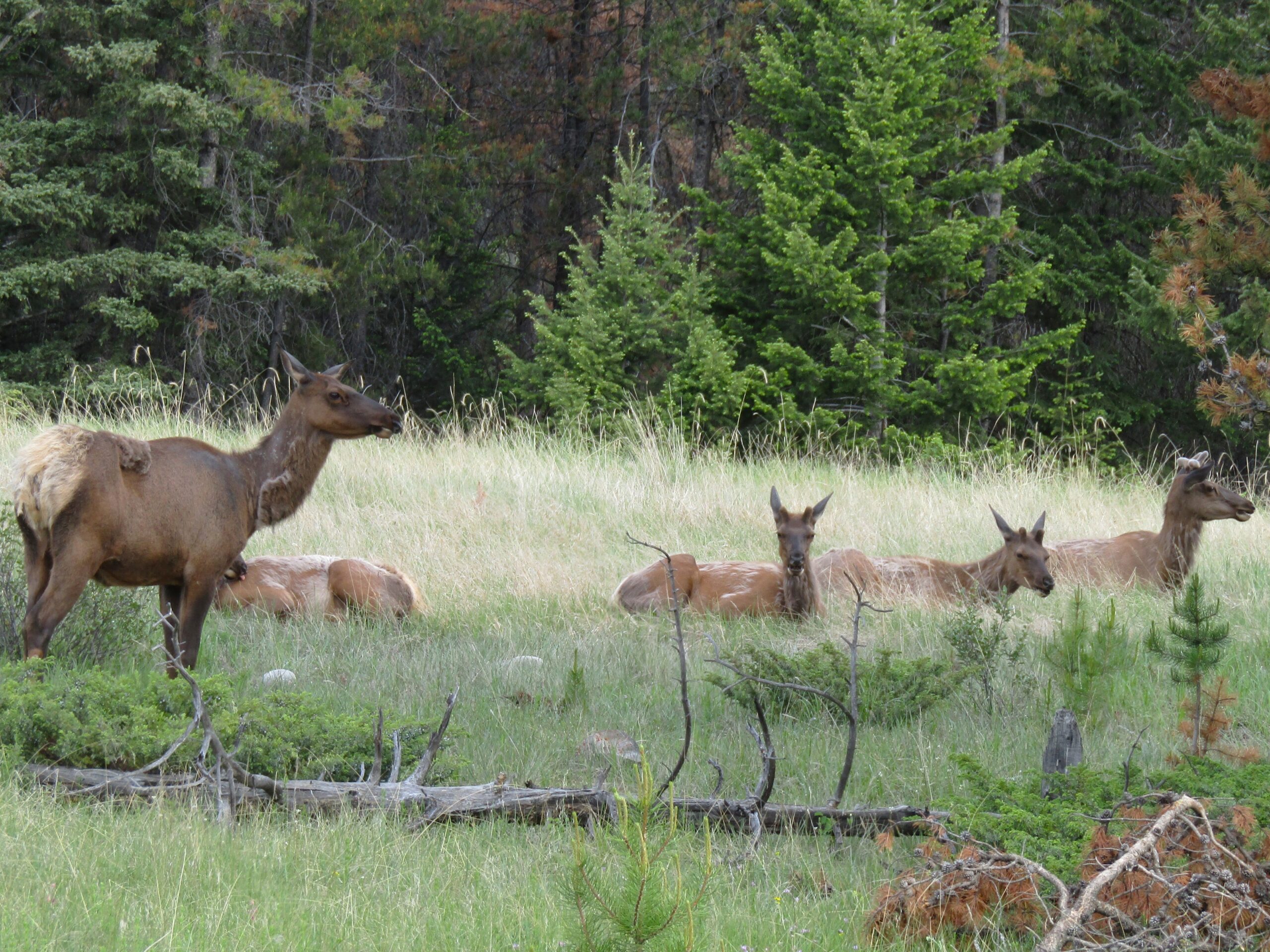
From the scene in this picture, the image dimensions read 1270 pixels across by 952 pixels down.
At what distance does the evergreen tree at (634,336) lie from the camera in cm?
2059

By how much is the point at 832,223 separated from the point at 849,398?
2915mm

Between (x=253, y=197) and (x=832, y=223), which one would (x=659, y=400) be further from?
(x=253, y=197)

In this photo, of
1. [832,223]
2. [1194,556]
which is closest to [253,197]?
[832,223]

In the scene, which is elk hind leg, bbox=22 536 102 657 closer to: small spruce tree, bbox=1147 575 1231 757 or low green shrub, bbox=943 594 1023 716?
low green shrub, bbox=943 594 1023 716

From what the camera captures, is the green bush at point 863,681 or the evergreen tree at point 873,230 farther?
the evergreen tree at point 873,230

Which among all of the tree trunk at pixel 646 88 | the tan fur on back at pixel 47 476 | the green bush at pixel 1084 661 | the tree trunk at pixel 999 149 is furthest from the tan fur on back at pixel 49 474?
the tree trunk at pixel 646 88

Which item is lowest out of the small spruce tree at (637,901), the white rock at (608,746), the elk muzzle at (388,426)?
the white rock at (608,746)

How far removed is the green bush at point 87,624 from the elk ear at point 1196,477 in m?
8.55

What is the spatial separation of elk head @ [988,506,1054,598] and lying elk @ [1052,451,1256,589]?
897 millimetres

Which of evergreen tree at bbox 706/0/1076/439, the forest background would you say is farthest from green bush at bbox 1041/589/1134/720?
evergreen tree at bbox 706/0/1076/439

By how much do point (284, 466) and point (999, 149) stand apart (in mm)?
17609

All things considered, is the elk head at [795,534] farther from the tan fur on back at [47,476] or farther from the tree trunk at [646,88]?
the tree trunk at [646,88]

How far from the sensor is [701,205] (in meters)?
22.2

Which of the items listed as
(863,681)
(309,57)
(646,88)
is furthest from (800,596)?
(646,88)
